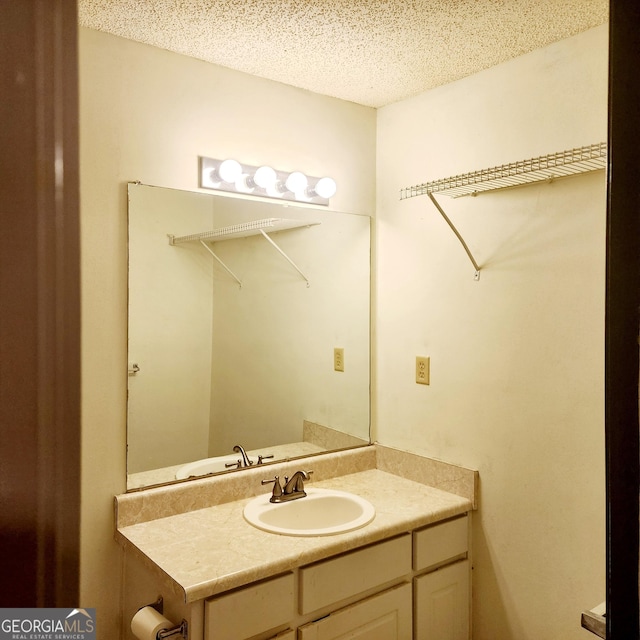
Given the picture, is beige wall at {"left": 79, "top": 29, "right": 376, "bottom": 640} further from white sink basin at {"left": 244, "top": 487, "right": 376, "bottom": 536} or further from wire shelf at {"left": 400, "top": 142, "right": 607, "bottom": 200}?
wire shelf at {"left": 400, "top": 142, "right": 607, "bottom": 200}

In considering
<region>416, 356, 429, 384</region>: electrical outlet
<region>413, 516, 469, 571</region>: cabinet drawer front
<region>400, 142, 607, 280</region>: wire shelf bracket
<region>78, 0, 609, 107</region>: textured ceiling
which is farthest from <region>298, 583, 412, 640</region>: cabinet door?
<region>78, 0, 609, 107</region>: textured ceiling

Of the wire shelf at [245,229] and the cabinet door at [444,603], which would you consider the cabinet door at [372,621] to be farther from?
the wire shelf at [245,229]

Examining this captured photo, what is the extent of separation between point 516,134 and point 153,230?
4.18 feet

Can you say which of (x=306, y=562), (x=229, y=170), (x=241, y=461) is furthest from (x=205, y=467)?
(x=229, y=170)

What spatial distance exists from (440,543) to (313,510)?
0.46 m

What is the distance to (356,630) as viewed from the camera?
5.31 feet

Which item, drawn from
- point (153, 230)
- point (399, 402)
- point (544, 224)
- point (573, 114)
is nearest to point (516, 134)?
point (573, 114)

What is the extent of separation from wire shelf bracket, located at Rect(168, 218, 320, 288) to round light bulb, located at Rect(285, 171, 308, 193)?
0.12 meters

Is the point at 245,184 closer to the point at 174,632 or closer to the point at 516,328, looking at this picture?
the point at 516,328

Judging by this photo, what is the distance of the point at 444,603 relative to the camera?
185 cm

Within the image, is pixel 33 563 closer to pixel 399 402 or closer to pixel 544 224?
pixel 544 224

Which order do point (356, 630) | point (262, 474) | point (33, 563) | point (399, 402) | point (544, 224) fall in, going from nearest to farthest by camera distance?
point (33, 563), point (356, 630), point (544, 224), point (262, 474), point (399, 402)

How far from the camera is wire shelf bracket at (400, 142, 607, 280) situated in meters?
1.46

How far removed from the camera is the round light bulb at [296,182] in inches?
81.5
